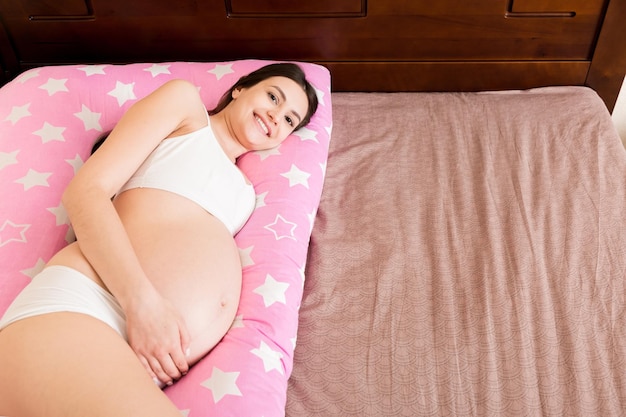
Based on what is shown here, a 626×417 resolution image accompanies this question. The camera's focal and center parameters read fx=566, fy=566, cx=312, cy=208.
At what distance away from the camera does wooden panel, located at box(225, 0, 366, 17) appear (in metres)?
1.98

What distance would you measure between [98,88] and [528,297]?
1.42 m

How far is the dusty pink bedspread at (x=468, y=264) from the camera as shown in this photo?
1.19 metres

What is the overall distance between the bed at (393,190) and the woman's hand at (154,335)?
55 millimetres

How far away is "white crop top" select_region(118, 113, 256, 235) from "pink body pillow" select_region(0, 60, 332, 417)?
2.8 inches

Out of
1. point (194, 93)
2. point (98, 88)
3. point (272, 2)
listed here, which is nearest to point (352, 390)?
point (194, 93)


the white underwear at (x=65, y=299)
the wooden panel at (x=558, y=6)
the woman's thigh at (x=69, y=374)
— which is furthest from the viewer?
the wooden panel at (x=558, y=6)

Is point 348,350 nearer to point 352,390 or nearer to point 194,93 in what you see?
point 352,390

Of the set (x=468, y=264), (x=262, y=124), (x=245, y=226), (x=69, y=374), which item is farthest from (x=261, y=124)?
(x=69, y=374)

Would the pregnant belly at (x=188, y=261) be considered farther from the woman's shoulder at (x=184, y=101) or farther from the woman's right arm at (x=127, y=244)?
the woman's shoulder at (x=184, y=101)

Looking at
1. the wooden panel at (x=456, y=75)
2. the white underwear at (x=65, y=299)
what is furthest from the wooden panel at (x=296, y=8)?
the white underwear at (x=65, y=299)

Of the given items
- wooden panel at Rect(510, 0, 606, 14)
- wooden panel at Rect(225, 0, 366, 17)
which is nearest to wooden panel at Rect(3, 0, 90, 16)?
wooden panel at Rect(225, 0, 366, 17)

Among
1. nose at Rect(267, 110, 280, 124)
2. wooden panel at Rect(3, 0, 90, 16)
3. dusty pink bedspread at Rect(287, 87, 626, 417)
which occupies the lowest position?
dusty pink bedspread at Rect(287, 87, 626, 417)

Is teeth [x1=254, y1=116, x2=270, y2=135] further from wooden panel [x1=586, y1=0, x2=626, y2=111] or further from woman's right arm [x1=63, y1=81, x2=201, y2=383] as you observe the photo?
wooden panel [x1=586, y1=0, x2=626, y2=111]

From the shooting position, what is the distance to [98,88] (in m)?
1.82
